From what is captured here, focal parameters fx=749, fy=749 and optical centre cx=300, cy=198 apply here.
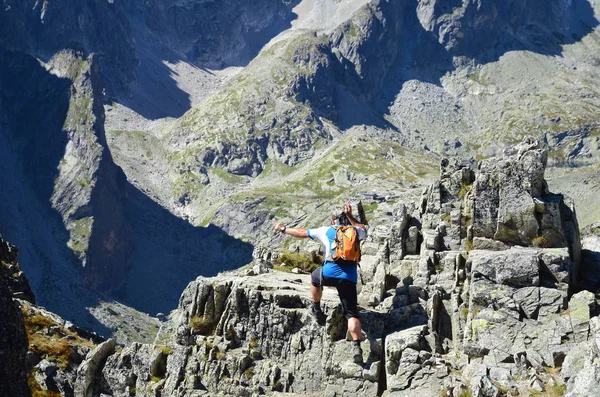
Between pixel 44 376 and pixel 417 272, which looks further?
pixel 44 376

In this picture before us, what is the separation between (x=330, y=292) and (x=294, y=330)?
285 centimetres

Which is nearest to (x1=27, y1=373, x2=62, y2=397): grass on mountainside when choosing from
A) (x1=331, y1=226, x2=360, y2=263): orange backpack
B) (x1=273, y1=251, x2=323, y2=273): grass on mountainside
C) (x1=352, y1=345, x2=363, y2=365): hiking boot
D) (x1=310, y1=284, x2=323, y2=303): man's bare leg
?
(x1=273, y1=251, x2=323, y2=273): grass on mountainside

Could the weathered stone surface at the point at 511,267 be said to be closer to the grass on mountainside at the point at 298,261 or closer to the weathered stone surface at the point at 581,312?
the weathered stone surface at the point at 581,312

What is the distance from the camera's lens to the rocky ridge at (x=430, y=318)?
3030 cm

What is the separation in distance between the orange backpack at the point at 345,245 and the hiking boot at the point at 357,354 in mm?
5044

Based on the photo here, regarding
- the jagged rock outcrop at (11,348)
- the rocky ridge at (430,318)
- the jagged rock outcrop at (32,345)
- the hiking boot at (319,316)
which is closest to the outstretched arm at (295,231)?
the hiking boot at (319,316)

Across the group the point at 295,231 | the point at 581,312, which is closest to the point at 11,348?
the point at 295,231

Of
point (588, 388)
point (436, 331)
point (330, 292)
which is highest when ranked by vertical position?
point (330, 292)

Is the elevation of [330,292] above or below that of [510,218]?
below

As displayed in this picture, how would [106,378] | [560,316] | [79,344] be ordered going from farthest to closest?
[79,344] → [106,378] → [560,316]

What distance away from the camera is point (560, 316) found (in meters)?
31.1

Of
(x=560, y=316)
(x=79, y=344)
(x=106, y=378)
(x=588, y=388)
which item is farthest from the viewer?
(x=79, y=344)

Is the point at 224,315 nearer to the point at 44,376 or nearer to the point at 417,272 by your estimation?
the point at 417,272

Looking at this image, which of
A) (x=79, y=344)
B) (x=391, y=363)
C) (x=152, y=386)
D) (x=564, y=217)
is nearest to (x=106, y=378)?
(x=152, y=386)
